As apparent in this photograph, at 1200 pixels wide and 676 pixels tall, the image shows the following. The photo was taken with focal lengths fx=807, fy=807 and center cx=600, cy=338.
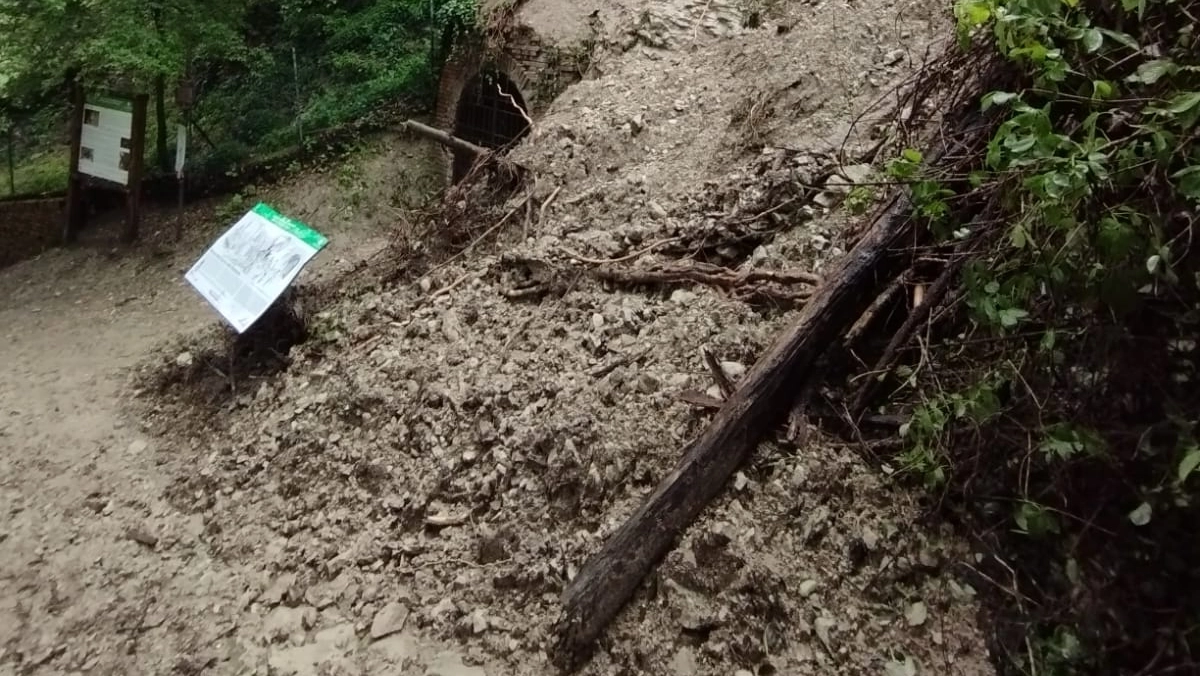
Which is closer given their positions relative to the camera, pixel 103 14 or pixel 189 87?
pixel 103 14

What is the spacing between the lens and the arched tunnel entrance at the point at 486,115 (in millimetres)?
7770

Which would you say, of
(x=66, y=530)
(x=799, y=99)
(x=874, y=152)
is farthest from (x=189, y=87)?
(x=874, y=152)

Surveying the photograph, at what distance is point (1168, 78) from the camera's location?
208 cm

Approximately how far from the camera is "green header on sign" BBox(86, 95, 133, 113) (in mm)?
8609

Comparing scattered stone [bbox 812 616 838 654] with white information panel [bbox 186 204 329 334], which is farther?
white information panel [bbox 186 204 329 334]

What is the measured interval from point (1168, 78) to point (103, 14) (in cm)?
877

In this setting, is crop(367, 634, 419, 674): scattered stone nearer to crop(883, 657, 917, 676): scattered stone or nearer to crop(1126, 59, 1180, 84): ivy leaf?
crop(883, 657, 917, 676): scattered stone

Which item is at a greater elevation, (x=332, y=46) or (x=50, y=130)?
(x=332, y=46)

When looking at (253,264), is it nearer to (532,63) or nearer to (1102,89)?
(532,63)

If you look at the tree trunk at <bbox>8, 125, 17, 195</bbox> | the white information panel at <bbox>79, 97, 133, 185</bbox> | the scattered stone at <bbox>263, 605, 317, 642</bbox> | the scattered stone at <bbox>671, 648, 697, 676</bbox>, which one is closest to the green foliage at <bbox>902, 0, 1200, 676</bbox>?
the scattered stone at <bbox>671, 648, 697, 676</bbox>

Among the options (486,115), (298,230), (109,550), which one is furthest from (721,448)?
(486,115)

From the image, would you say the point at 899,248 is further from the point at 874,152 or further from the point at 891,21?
the point at 891,21

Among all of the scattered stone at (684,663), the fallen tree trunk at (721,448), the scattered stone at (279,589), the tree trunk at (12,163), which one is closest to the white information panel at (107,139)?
the tree trunk at (12,163)

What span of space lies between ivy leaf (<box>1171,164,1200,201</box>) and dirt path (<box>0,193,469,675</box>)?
2.85m
